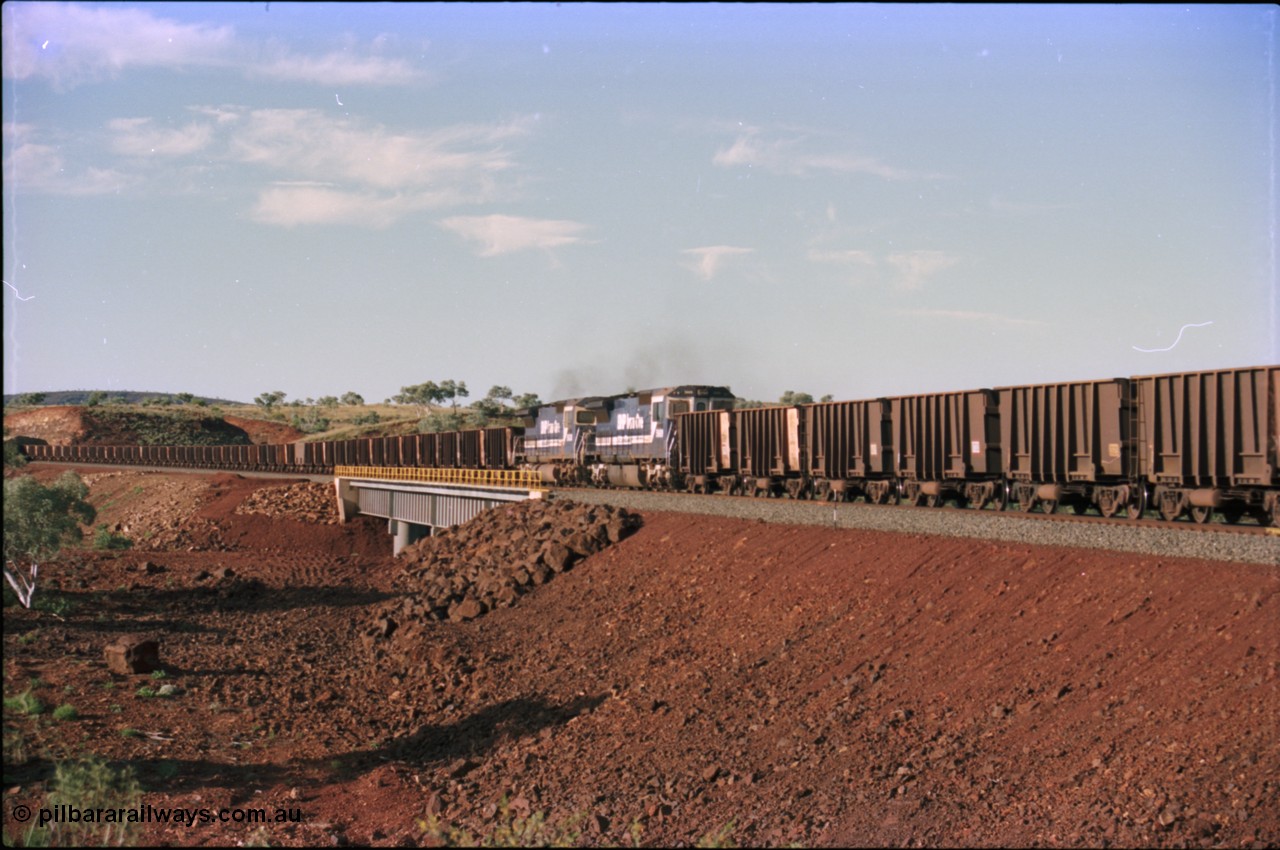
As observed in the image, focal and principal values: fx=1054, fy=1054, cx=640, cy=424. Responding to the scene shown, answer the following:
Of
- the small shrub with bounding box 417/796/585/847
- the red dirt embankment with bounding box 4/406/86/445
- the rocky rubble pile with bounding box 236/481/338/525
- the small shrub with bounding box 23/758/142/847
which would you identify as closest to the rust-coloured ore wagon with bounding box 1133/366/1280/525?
the small shrub with bounding box 417/796/585/847

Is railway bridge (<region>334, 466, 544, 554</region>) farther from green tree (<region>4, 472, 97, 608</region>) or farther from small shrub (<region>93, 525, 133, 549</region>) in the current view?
green tree (<region>4, 472, 97, 608</region>)

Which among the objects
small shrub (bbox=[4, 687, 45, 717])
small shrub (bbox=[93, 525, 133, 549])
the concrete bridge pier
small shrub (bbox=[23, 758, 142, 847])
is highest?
small shrub (bbox=[23, 758, 142, 847])

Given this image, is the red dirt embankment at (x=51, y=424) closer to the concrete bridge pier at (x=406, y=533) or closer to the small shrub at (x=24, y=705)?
the concrete bridge pier at (x=406, y=533)

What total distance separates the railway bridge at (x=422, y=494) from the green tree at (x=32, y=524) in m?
16.4

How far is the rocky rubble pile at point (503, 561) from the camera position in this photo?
29422 mm

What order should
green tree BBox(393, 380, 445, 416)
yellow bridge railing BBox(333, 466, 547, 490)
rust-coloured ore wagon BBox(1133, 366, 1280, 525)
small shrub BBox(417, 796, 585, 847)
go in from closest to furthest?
1. small shrub BBox(417, 796, 585, 847)
2. rust-coloured ore wagon BBox(1133, 366, 1280, 525)
3. yellow bridge railing BBox(333, 466, 547, 490)
4. green tree BBox(393, 380, 445, 416)

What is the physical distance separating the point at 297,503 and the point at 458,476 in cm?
1667

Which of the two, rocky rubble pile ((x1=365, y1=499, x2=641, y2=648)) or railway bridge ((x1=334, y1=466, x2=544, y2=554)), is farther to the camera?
railway bridge ((x1=334, y1=466, x2=544, y2=554))

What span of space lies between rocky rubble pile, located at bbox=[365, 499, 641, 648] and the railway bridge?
3542 millimetres

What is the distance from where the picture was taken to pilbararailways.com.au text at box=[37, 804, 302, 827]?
11461mm

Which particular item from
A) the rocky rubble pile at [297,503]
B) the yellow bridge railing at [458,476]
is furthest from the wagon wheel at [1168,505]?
the rocky rubble pile at [297,503]

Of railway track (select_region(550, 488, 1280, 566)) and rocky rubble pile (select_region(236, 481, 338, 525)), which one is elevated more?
railway track (select_region(550, 488, 1280, 566))

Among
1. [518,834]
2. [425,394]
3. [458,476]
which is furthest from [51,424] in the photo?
[518,834]

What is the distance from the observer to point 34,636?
22.7m
